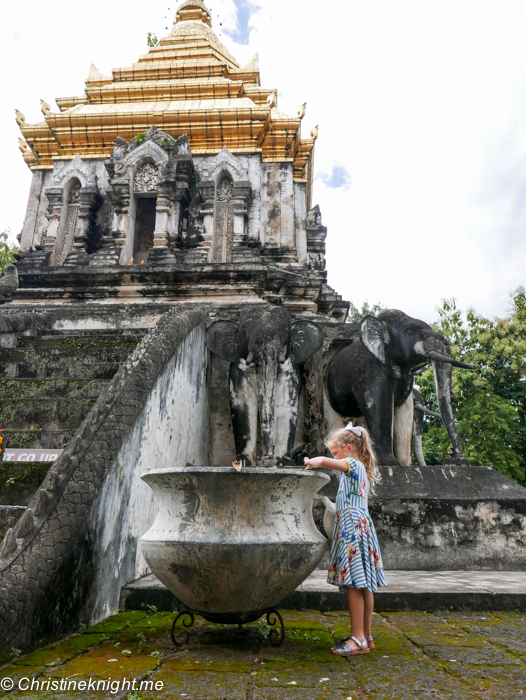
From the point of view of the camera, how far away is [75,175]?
12398mm

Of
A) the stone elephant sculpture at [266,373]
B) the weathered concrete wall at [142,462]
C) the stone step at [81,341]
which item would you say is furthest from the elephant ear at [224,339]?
the stone step at [81,341]

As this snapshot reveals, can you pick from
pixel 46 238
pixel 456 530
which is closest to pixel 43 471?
pixel 456 530

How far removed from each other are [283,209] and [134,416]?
9818 millimetres

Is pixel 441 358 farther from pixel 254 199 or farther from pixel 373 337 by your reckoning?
pixel 254 199

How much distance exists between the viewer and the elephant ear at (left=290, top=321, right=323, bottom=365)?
5.75m

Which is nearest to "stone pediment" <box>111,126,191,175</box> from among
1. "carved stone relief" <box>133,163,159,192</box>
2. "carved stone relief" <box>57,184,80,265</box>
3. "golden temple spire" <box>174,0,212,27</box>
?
"carved stone relief" <box>133,163,159,192</box>

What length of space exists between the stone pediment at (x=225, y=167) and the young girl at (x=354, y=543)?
991 cm

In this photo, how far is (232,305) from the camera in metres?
8.20

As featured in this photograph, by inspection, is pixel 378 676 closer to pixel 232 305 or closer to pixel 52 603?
pixel 52 603

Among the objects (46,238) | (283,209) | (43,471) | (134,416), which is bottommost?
(43,471)

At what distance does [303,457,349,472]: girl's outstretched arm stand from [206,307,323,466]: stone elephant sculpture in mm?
2165

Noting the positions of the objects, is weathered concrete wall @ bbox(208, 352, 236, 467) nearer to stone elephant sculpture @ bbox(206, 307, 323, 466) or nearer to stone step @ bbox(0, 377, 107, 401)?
stone elephant sculpture @ bbox(206, 307, 323, 466)

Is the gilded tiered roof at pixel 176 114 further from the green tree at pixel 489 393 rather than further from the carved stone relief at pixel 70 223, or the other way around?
the green tree at pixel 489 393

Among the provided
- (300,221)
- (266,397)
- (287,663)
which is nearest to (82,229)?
(300,221)
